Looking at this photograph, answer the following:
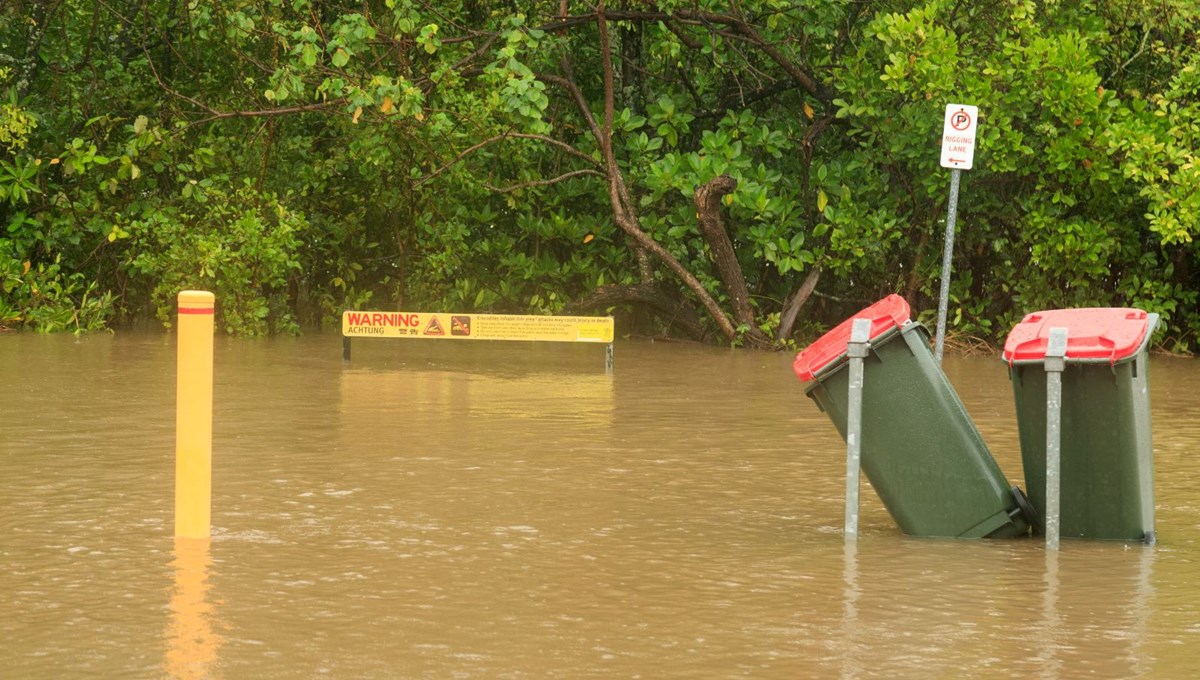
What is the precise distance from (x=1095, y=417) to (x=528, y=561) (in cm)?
245

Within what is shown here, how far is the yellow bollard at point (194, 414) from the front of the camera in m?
7.14

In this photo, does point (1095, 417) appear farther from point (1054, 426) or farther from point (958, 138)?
point (958, 138)

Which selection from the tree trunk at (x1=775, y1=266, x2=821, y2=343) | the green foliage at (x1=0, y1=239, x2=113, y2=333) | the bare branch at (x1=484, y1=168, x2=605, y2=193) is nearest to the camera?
the bare branch at (x1=484, y1=168, x2=605, y2=193)

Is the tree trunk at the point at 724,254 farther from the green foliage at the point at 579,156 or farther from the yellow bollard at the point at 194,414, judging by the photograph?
the yellow bollard at the point at 194,414

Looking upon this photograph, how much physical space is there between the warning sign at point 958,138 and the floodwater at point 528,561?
202cm

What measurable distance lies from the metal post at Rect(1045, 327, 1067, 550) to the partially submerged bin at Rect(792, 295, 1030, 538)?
288 mm

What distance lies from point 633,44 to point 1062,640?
16.4m

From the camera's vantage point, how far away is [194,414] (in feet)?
23.8

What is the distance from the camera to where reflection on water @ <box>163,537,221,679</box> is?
5.44 metres

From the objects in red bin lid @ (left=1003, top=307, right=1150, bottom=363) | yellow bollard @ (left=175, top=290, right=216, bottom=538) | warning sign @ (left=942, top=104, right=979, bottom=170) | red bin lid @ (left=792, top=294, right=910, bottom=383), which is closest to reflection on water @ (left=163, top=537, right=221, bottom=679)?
yellow bollard @ (left=175, top=290, right=216, bottom=538)

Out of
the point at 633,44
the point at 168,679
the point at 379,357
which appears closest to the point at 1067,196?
the point at 633,44

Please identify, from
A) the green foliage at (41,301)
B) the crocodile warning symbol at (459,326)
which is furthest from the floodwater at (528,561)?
the green foliage at (41,301)

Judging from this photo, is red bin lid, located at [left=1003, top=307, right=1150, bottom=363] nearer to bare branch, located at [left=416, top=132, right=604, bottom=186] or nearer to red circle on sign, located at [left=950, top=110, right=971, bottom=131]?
red circle on sign, located at [left=950, top=110, right=971, bottom=131]

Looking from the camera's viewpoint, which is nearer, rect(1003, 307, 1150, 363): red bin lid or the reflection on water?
the reflection on water
